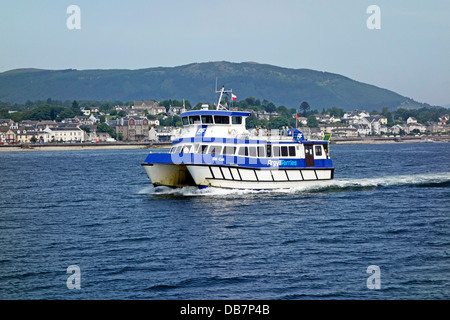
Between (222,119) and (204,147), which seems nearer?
(204,147)

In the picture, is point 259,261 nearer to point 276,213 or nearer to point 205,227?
point 205,227

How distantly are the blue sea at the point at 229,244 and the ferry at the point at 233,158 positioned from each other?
101cm

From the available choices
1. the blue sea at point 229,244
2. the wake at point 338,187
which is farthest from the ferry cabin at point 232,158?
the blue sea at point 229,244

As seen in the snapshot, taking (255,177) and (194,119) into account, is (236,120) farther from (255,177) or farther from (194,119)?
(255,177)

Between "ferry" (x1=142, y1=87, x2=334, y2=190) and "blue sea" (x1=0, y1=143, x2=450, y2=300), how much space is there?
101 centimetres

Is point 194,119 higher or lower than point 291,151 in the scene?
higher

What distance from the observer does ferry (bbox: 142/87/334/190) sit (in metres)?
46.6

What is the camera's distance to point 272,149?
161ft

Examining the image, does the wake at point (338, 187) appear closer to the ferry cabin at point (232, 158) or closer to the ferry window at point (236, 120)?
the ferry cabin at point (232, 158)

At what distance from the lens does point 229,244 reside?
32.2 m

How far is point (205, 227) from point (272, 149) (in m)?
14.2

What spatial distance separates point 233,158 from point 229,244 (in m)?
15.3

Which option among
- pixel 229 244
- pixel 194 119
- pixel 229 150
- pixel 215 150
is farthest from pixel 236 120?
pixel 229 244
